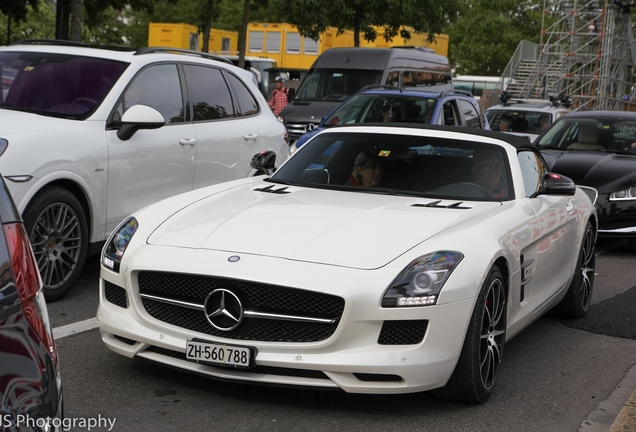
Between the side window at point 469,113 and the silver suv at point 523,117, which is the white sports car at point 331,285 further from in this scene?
the silver suv at point 523,117

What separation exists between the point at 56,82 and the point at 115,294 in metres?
3.06

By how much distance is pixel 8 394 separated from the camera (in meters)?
2.39

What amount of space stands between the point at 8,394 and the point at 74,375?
279 centimetres

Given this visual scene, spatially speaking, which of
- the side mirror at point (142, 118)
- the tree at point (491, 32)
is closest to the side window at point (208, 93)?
the side mirror at point (142, 118)

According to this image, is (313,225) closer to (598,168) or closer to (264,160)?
(264,160)

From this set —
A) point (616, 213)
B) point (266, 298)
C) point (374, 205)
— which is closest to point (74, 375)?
point (266, 298)

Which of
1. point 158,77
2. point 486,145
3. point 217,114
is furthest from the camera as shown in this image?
point 217,114

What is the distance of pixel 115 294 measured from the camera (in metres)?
4.97

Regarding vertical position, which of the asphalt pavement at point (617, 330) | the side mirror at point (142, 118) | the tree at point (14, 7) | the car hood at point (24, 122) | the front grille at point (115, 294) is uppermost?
the tree at point (14, 7)

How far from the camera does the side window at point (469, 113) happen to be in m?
14.5

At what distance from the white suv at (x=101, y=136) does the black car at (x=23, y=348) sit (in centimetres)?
381

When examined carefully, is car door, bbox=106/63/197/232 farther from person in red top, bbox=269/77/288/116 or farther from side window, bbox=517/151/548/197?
person in red top, bbox=269/77/288/116

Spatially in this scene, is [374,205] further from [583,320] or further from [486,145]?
[583,320]

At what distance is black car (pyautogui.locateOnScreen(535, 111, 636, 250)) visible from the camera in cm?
1061
